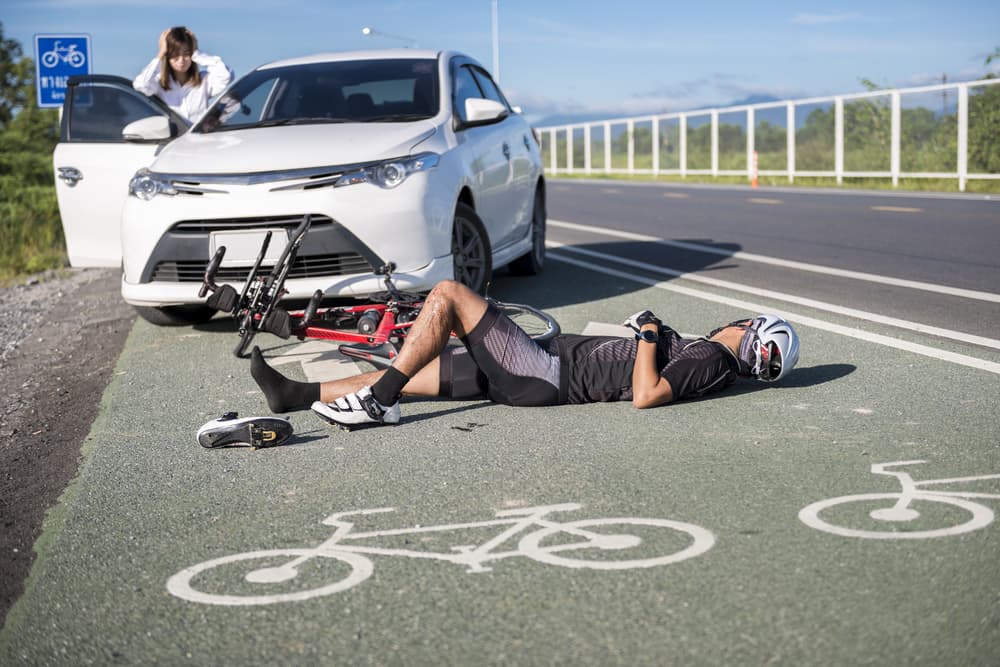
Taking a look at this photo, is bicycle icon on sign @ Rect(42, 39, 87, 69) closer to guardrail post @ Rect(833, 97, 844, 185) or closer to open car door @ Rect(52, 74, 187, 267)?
open car door @ Rect(52, 74, 187, 267)

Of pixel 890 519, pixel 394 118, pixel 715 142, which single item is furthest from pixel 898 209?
pixel 715 142

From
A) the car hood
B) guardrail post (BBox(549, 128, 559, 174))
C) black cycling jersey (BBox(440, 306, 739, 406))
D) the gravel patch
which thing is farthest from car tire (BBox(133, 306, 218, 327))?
guardrail post (BBox(549, 128, 559, 174))

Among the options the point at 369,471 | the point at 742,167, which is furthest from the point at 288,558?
the point at 742,167

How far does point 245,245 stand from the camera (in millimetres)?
7176

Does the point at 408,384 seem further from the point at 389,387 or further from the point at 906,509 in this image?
the point at 906,509

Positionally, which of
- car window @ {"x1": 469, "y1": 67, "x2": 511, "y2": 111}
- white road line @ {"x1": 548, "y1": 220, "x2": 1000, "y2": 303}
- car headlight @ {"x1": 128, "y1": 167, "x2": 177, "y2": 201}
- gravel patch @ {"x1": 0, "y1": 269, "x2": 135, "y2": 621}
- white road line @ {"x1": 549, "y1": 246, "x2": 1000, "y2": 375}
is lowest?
gravel patch @ {"x1": 0, "y1": 269, "x2": 135, "y2": 621}

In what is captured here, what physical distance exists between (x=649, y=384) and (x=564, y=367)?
1.35 ft

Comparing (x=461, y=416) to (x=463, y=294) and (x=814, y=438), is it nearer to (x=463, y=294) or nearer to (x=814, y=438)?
(x=463, y=294)

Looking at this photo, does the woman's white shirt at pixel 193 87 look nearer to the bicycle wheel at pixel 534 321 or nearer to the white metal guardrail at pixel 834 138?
the bicycle wheel at pixel 534 321

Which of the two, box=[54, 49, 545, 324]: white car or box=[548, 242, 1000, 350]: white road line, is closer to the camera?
box=[548, 242, 1000, 350]: white road line

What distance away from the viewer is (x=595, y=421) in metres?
5.22

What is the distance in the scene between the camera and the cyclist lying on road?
5.29 m

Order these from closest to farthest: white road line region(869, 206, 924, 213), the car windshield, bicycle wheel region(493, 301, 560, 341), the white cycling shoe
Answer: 1. the white cycling shoe
2. bicycle wheel region(493, 301, 560, 341)
3. the car windshield
4. white road line region(869, 206, 924, 213)

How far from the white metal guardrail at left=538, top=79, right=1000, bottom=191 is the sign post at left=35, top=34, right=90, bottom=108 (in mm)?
16637
